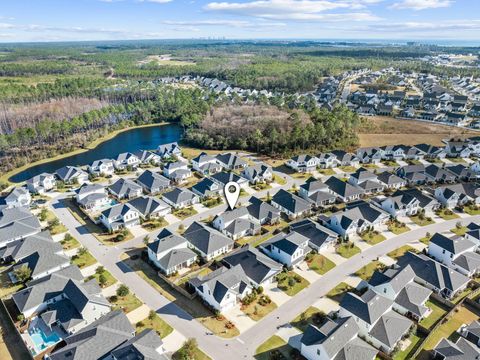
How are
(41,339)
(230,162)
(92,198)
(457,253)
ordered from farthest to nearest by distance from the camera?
(230,162) < (92,198) < (457,253) < (41,339)

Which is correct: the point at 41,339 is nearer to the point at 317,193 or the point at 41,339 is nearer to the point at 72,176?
the point at 72,176

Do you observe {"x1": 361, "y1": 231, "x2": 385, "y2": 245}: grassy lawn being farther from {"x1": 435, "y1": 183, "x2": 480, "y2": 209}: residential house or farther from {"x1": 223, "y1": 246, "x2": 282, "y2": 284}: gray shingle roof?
{"x1": 435, "y1": 183, "x2": 480, "y2": 209}: residential house

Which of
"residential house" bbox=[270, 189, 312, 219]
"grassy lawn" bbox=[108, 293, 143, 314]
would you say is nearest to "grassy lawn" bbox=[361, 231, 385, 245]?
"residential house" bbox=[270, 189, 312, 219]

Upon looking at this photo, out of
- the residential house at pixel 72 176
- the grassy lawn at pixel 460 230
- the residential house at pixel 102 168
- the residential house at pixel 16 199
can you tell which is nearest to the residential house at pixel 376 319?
the grassy lawn at pixel 460 230

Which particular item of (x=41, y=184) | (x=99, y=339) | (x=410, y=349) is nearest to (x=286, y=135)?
(x=41, y=184)

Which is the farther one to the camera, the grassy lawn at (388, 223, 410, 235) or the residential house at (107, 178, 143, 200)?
the residential house at (107, 178, 143, 200)

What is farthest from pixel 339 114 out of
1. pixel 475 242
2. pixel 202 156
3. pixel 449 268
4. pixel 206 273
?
pixel 206 273
